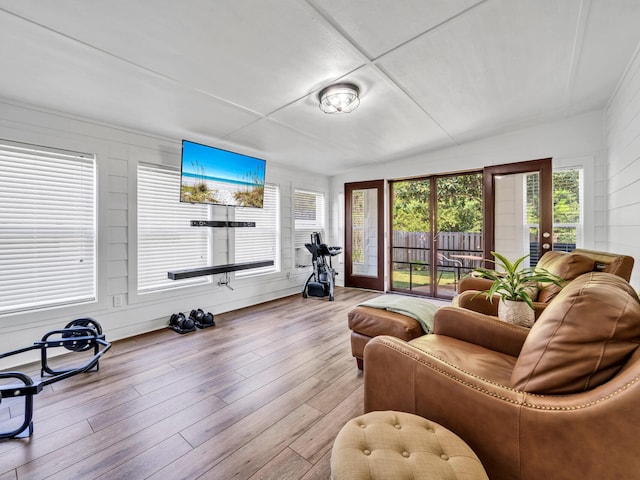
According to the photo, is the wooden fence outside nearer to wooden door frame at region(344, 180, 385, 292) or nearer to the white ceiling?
wooden door frame at region(344, 180, 385, 292)

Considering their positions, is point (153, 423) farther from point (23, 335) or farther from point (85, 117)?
point (85, 117)

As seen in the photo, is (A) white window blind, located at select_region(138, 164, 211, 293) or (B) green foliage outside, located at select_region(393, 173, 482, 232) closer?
(A) white window blind, located at select_region(138, 164, 211, 293)

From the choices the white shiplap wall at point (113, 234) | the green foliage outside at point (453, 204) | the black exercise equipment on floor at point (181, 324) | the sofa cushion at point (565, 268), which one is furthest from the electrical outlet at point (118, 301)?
the green foliage outside at point (453, 204)

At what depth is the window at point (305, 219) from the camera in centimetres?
541

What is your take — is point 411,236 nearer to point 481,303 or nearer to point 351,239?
point 351,239

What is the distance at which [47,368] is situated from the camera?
2332 millimetres

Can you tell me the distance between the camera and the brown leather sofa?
0.79 meters

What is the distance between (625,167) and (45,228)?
5.53 m

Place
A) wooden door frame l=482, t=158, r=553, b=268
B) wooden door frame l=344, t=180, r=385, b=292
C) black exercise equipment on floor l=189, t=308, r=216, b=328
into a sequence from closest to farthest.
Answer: black exercise equipment on floor l=189, t=308, r=216, b=328, wooden door frame l=482, t=158, r=553, b=268, wooden door frame l=344, t=180, r=385, b=292

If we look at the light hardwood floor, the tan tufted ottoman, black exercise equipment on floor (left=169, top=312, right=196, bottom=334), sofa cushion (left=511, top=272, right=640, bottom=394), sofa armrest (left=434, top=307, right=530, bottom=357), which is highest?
sofa cushion (left=511, top=272, right=640, bottom=394)

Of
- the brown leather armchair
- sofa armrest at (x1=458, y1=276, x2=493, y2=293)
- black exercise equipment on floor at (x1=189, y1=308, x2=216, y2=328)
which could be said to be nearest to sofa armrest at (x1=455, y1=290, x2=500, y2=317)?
the brown leather armchair

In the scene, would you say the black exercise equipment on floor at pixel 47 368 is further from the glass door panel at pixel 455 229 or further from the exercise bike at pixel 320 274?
the glass door panel at pixel 455 229

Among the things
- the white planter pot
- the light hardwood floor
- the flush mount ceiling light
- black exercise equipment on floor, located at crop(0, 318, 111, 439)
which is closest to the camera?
the light hardwood floor

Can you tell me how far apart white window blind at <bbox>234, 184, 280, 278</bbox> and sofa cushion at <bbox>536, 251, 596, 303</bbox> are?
374cm
